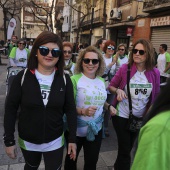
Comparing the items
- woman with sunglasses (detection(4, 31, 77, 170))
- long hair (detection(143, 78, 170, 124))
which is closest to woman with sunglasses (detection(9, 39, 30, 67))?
woman with sunglasses (detection(4, 31, 77, 170))

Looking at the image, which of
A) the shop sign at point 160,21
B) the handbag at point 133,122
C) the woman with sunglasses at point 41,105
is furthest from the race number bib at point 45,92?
the shop sign at point 160,21

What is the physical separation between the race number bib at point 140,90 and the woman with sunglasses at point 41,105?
85cm

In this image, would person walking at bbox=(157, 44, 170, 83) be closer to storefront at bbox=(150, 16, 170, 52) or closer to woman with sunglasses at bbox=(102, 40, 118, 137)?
woman with sunglasses at bbox=(102, 40, 118, 137)

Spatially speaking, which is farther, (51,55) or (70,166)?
(70,166)

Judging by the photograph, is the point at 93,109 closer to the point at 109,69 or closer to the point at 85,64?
the point at 85,64

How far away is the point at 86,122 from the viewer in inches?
90.4

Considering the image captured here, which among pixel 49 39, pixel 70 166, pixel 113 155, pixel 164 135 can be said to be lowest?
pixel 113 155

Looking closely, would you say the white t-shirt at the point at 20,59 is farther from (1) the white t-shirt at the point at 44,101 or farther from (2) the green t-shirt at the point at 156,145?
(2) the green t-shirt at the point at 156,145

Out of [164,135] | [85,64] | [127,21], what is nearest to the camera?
[164,135]

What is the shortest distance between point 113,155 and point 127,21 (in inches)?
558

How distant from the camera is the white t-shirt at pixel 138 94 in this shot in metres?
2.48

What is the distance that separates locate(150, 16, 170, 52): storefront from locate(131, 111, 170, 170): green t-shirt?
38.0 ft

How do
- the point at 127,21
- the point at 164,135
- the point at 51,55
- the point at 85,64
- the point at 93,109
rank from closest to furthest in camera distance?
the point at 164,135 → the point at 51,55 → the point at 93,109 → the point at 85,64 → the point at 127,21

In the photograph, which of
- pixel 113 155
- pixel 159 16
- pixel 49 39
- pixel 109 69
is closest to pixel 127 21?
pixel 159 16
